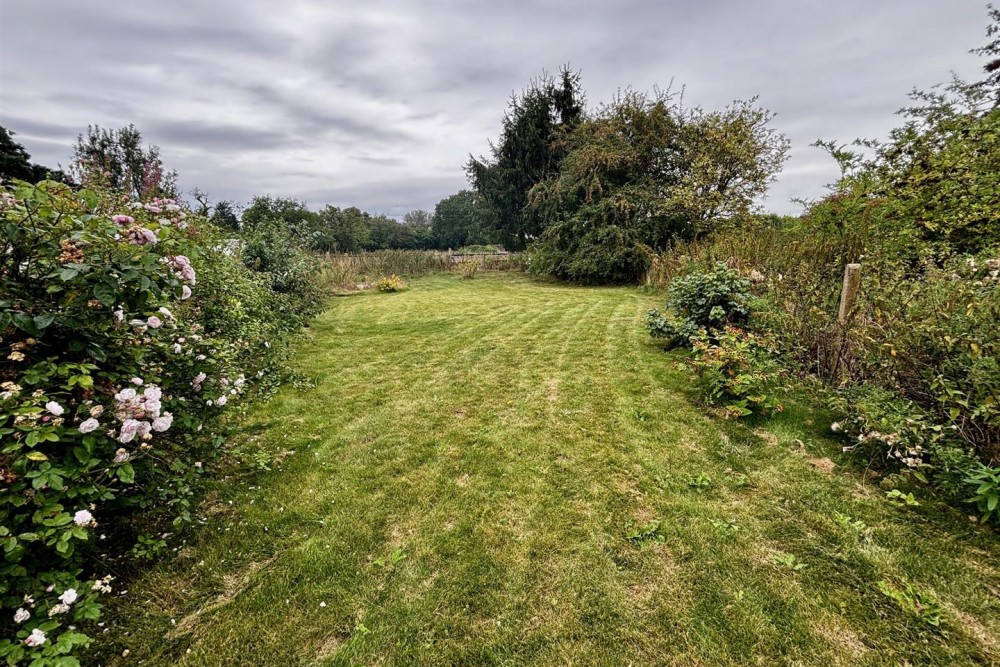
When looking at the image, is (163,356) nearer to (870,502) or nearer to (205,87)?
(870,502)

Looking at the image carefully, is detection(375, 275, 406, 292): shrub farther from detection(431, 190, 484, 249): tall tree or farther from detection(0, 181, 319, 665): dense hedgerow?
detection(431, 190, 484, 249): tall tree

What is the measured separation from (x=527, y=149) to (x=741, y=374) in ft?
70.8

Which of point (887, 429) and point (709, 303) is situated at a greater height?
point (709, 303)

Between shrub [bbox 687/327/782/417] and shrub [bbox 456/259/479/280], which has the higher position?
shrub [bbox 456/259/479/280]

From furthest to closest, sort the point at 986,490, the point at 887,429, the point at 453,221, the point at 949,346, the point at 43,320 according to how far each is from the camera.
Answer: the point at 453,221 → the point at 887,429 → the point at 949,346 → the point at 986,490 → the point at 43,320

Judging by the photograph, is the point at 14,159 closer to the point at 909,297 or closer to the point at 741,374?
the point at 741,374

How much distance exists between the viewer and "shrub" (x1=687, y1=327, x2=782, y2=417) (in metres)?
3.33

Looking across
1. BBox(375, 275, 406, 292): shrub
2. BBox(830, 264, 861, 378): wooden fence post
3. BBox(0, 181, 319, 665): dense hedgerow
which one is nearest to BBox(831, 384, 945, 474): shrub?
BBox(830, 264, 861, 378): wooden fence post

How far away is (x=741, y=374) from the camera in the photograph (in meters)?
3.45

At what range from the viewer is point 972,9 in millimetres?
5727

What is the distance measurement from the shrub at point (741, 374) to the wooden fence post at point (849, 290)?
2.14ft

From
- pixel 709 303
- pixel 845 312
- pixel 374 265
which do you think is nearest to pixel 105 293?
pixel 709 303

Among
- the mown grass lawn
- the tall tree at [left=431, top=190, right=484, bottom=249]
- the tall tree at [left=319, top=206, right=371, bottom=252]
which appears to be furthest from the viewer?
the tall tree at [left=431, top=190, right=484, bottom=249]

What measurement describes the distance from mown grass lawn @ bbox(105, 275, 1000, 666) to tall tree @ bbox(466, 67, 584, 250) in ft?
57.6
